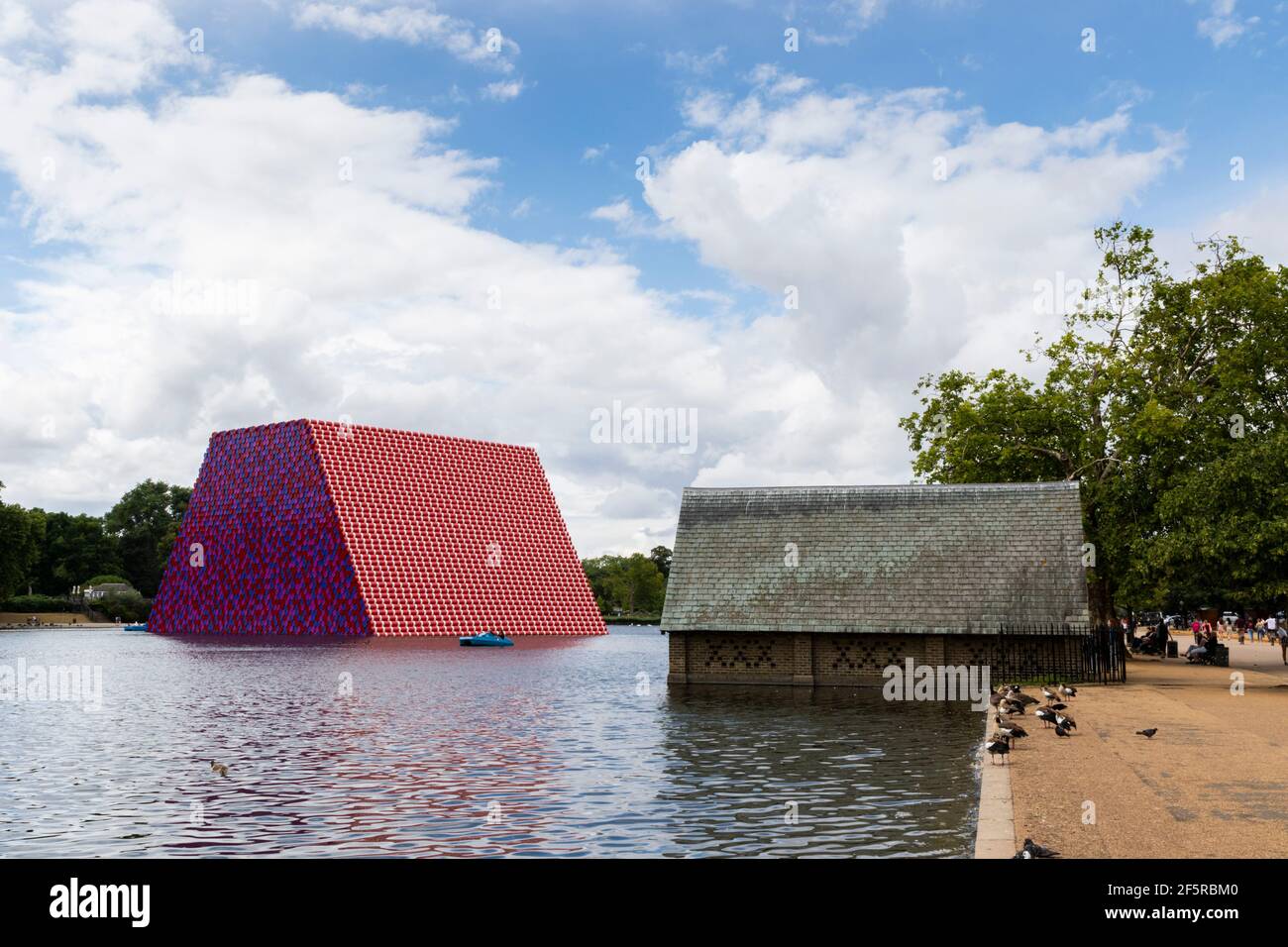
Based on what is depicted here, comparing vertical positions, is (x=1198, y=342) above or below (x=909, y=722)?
above

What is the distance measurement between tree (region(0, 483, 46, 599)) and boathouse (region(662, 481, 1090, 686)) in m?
101

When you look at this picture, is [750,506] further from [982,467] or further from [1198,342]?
[1198,342]

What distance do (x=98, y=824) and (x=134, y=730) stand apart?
39.4 ft

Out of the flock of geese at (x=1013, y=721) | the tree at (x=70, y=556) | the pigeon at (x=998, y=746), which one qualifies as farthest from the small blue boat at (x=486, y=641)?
the tree at (x=70, y=556)

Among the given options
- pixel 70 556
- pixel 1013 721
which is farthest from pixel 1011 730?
pixel 70 556

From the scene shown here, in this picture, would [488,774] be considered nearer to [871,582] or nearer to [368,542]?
[871,582]

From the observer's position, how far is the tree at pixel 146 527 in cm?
17588

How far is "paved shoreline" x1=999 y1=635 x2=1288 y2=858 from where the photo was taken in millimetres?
12367

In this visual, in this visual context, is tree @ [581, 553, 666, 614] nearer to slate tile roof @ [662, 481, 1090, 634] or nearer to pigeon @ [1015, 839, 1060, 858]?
slate tile roof @ [662, 481, 1090, 634]

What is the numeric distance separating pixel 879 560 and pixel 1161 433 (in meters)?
11.1

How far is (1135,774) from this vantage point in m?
17.0

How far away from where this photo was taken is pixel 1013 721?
2391 cm
